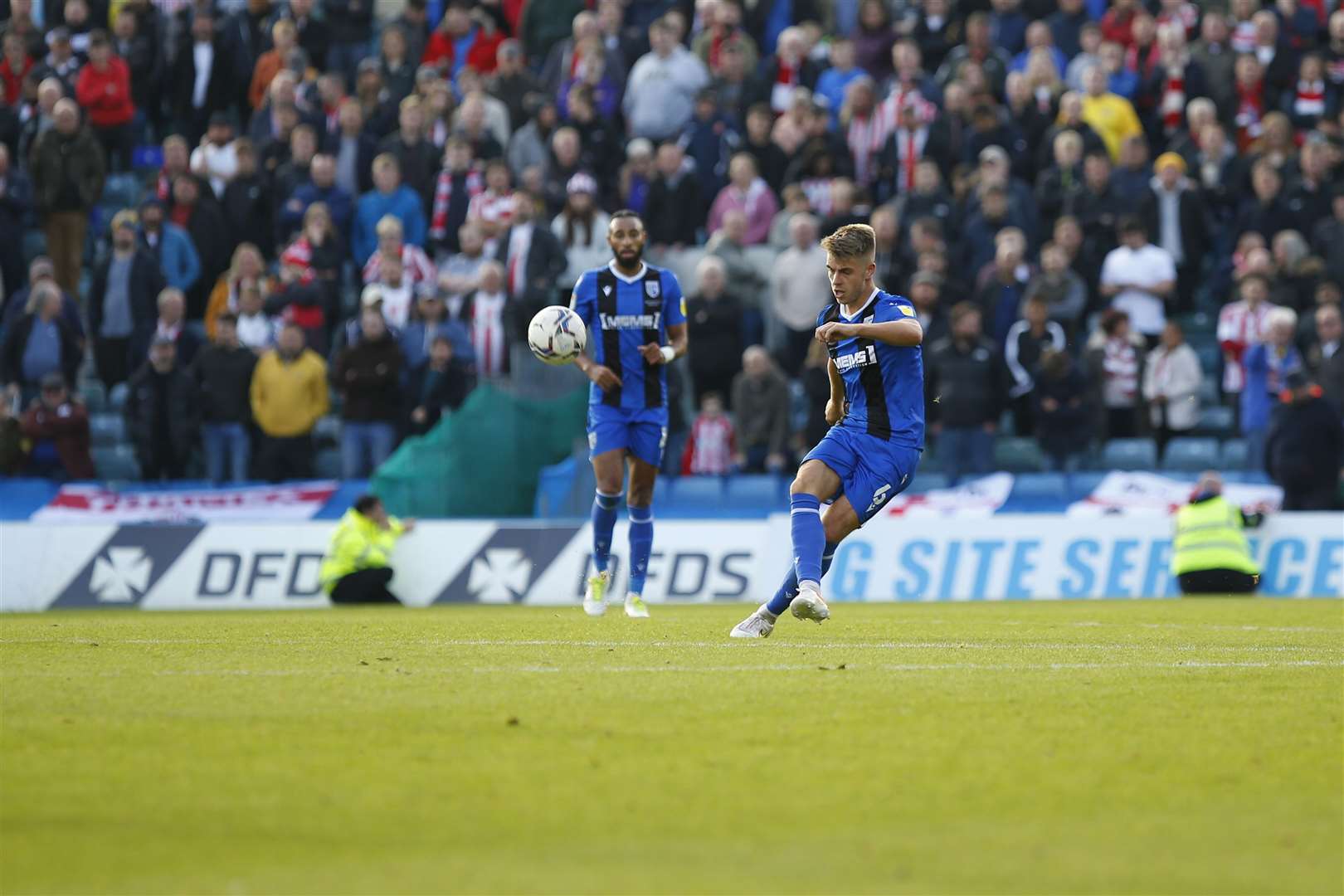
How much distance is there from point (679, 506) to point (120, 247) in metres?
7.31

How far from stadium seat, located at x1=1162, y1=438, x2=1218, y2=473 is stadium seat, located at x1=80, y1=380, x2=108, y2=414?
12.2m

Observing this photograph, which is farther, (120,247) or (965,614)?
(120,247)

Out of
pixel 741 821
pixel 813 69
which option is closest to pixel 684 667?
pixel 741 821

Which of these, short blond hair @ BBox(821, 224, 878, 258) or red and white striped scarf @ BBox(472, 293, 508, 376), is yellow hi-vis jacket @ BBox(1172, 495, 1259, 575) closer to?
red and white striped scarf @ BBox(472, 293, 508, 376)

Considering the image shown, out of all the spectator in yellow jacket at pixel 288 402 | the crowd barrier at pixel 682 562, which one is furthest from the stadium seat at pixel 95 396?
the crowd barrier at pixel 682 562

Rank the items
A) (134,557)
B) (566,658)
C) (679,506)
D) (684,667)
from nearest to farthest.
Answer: (684,667), (566,658), (134,557), (679,506)

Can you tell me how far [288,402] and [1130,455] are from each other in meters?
8.92

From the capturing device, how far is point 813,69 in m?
23.0

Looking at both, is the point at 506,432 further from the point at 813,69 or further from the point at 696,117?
the point at 813,69

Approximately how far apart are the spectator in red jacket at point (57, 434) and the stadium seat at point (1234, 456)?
12.2 metres

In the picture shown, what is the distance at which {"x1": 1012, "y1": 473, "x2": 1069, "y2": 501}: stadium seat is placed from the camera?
1981cm

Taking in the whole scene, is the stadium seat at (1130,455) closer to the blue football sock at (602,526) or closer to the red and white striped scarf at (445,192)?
the red and white striped scarf at (445,192)

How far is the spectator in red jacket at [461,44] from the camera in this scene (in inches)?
966

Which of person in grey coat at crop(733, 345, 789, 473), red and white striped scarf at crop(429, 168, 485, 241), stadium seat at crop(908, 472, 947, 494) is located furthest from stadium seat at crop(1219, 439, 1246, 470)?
red and white striped scarf at crop(429, 168, 485, 241)
